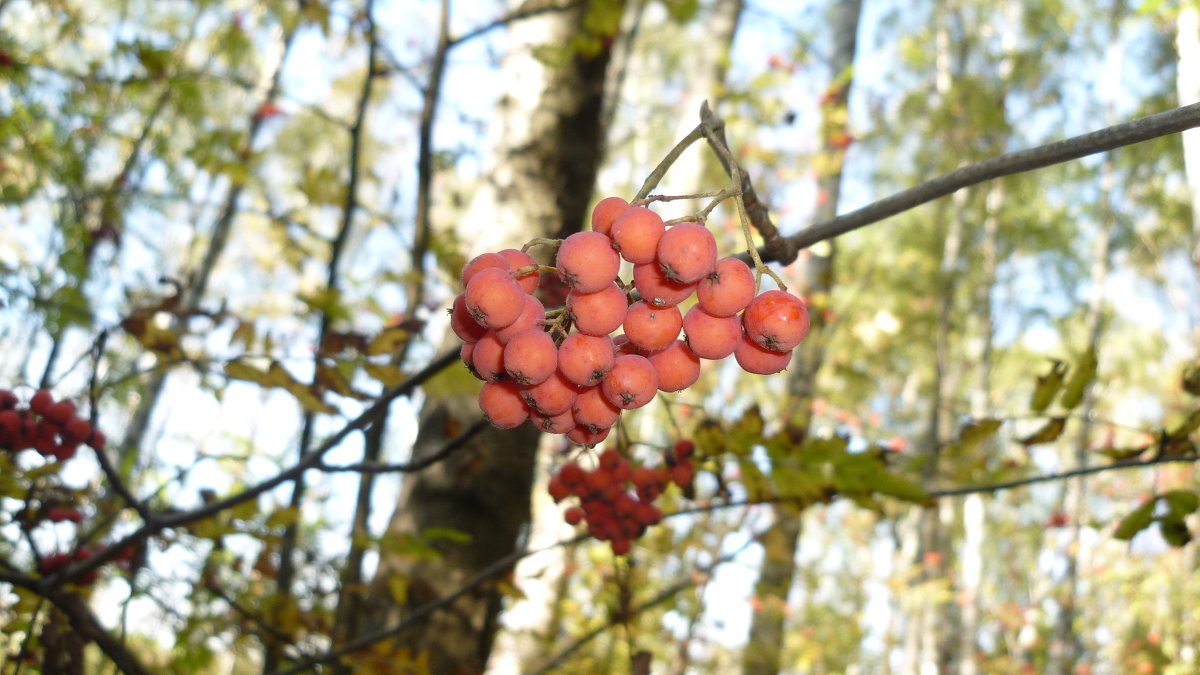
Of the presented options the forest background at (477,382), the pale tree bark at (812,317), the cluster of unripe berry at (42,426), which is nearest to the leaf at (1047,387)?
the forest background at (477,382)

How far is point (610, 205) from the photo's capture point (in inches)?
37.8

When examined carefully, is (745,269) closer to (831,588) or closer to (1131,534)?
(1131,534)

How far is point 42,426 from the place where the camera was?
1.99 meters

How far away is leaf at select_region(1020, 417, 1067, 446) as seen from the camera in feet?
6.63

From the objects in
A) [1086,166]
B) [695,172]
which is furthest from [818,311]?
[1086,166]

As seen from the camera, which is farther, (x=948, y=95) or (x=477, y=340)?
(x=948, y=95)

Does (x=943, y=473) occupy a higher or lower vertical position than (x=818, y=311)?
lower

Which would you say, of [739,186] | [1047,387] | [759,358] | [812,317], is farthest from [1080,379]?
[812,317]

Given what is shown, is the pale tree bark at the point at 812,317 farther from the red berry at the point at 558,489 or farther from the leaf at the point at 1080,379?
the red berry at the point at 558,489

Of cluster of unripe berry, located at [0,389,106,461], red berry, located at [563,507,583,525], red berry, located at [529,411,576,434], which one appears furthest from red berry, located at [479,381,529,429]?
cluster of unripe berry, located at [0,389,106,461]

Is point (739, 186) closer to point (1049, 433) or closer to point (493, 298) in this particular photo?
point (493, 298)

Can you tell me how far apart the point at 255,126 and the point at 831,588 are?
90.8 feet

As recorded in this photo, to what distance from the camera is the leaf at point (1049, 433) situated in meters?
2.02

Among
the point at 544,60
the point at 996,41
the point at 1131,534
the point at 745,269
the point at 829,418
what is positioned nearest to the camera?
the point at 745,269
